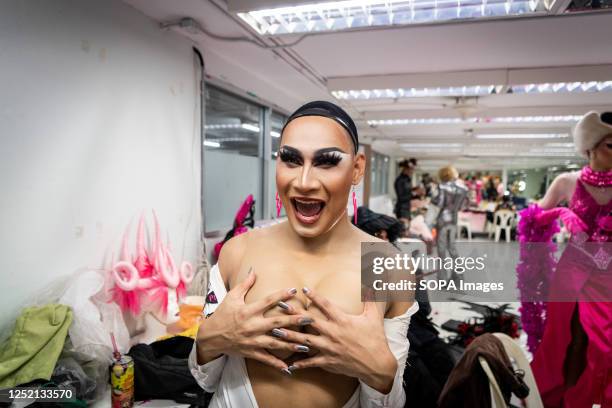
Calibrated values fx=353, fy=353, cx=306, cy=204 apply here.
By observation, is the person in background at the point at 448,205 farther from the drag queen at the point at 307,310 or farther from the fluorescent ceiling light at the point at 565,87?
the drag queen at the point at 307,310

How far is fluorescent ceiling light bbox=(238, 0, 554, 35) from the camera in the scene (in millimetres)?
1852

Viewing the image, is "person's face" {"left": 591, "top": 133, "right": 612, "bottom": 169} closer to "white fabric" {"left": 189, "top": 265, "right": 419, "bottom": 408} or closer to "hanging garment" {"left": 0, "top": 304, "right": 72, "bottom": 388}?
"white fabric" {"left": 189, "top": 265, "right": 419, "bottom": 408}

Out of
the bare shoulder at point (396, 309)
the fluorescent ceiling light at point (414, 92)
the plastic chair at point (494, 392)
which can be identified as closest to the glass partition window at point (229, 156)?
the fluorescent ceiling light at point (414, 92)

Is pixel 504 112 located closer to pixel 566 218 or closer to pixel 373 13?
pixel 566 218

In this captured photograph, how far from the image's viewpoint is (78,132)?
1860 mm

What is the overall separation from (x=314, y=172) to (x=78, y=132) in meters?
1.51

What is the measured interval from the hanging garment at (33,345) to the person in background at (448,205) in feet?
15.0

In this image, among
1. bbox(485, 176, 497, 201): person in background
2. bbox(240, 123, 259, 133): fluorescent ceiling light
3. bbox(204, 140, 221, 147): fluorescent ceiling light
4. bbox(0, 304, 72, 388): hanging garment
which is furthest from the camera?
bbox(485, 176, 497, 201): person in background

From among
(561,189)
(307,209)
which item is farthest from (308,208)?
(561,189)

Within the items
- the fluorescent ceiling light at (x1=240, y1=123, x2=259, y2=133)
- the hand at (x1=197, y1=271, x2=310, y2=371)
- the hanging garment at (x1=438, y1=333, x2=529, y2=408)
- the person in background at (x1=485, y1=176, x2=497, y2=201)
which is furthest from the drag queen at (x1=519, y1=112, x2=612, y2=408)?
the person in background at (x1=485, y1=176, x2=497, y2=201)

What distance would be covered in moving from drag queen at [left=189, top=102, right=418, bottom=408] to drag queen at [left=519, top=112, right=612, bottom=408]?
5.27 feet

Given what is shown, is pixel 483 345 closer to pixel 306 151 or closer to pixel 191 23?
pixel 306 151

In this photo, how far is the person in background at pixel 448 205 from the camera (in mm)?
5016

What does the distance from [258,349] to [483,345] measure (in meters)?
0.99
